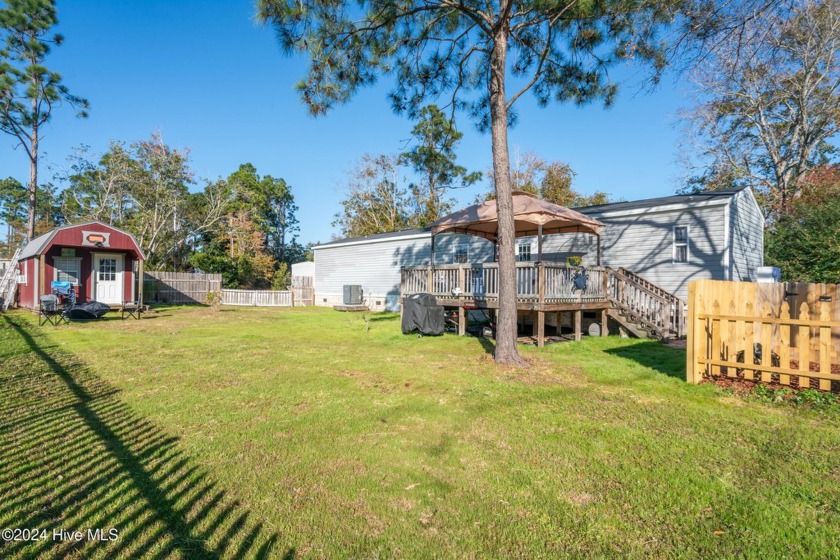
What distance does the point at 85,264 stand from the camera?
16.8 m

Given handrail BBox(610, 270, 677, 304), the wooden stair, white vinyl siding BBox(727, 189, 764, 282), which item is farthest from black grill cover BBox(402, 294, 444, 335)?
white vinyl siding BBox(727, 189, 764, 282)

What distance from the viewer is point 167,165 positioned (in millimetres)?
23844

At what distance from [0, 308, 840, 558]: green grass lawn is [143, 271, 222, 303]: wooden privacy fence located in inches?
679

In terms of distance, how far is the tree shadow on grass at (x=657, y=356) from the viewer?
652 centimetres

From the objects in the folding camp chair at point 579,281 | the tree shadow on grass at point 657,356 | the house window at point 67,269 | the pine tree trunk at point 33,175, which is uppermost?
the pine tree trunk at point 33,175

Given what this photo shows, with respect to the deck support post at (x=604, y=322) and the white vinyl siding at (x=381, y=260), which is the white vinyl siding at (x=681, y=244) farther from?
the white vinyl siding at (x=381, y=260)

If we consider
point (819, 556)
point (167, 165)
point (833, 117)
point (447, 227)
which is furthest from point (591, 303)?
point (167, 165)

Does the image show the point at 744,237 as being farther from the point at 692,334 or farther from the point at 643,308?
the point at 692,334

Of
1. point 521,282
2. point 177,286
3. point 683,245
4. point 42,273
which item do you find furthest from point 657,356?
point 177,286

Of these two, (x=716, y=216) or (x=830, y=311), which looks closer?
(x=830, y=311)

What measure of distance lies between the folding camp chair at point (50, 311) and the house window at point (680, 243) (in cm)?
1793

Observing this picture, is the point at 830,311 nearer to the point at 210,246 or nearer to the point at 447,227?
the point at 447,227

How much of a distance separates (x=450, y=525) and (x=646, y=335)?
9220 mm

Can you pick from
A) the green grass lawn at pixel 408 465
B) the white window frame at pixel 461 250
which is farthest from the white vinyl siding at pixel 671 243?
the green grass lawn at pixel 408 465
